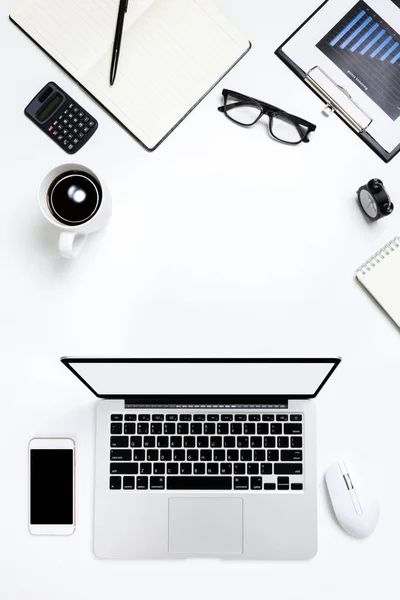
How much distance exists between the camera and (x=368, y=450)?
3.55 feet

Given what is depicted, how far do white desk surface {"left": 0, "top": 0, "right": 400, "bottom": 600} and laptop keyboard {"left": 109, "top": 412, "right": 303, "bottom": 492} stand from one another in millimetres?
56

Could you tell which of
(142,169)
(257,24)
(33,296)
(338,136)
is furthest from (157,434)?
(257,24)

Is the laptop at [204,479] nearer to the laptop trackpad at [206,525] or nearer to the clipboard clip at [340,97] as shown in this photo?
the laptop trackpad at [206,525]

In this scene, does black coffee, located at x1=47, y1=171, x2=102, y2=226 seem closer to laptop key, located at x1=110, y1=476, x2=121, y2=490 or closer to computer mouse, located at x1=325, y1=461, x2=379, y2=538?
laptop key, located at x1=110, y1=476, x2=121, y2=490

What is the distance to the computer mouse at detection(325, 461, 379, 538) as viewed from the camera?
3.43ft

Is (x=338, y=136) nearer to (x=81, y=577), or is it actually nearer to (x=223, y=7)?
(x=223, y=7)

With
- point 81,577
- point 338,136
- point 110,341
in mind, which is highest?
point 338,136

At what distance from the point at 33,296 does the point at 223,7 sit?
56 centimetres

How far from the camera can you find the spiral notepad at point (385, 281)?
1.08 meters

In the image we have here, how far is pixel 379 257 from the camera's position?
3.59ft

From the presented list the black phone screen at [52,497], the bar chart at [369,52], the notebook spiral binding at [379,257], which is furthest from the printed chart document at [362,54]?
the black phone screen at [52,497]

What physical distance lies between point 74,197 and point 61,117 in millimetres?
156

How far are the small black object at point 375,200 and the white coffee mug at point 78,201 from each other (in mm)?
401

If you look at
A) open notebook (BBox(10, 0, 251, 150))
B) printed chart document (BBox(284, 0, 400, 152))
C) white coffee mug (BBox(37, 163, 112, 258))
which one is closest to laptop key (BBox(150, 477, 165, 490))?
white coffee mug (BBox(37, 163, 112, 258))
